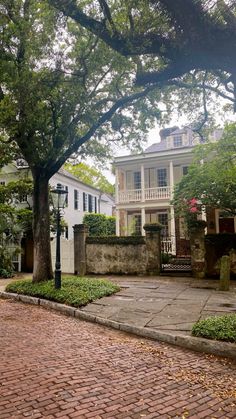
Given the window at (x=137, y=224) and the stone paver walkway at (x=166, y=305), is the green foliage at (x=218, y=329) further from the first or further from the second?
the window at (x=137, y=224)

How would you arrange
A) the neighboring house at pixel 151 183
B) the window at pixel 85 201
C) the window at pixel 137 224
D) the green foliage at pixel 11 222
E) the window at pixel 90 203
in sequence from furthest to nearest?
1. the window at pixel 90 203
2. the window at pixel 85 201
3. the window at pixel 137 224
4. the neighboring house at pixel 151 183
5. the green foliage at pixel 11 222

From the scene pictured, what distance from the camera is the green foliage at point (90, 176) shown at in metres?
37.7

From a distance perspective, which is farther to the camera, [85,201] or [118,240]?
[85,201]

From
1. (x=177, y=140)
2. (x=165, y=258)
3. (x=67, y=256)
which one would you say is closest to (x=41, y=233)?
(x=67, y=256)

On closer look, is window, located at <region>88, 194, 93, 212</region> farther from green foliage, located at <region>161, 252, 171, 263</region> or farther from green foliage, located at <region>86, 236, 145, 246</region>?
green foliage, located at <region>161, 252, 171, 263</region>

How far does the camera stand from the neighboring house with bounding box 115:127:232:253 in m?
21.6

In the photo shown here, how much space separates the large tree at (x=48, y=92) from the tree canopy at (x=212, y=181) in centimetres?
263

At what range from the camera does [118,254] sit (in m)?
14.3

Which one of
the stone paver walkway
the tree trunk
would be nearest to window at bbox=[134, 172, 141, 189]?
the tree trunk

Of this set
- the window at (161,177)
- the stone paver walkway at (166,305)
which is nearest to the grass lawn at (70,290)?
the stone paver walkway at (166,305)

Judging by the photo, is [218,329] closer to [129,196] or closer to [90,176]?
[129,196]

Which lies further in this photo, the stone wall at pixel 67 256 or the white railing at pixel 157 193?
the white railing at pixel 157 193

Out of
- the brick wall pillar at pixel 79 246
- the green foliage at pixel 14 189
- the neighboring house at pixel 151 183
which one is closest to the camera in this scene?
the brick wall pillar at pixel 79 246

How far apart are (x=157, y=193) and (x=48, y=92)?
544 inches
